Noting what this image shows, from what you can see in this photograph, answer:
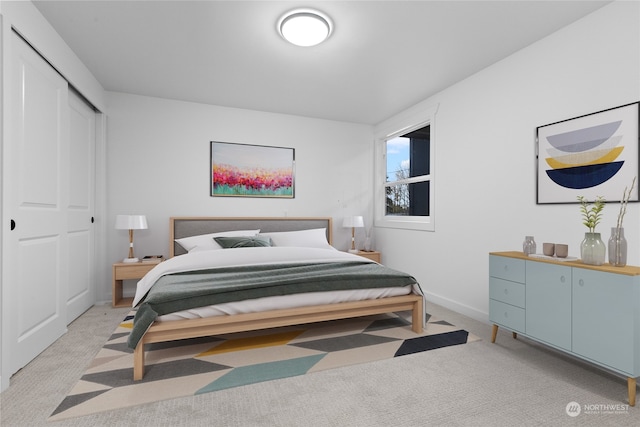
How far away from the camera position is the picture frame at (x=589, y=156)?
85.5 inches

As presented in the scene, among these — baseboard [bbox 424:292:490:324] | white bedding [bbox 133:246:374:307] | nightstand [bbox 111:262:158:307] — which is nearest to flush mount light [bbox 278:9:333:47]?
white bedding [bbox 133:246:374:307]

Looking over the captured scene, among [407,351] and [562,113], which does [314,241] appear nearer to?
[407,351]

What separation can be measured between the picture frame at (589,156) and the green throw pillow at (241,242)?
2.89m

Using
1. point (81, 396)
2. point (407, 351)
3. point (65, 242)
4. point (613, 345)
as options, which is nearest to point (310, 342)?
point (407, 351)

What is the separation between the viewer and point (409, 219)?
15.2 feet

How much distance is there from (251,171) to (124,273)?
2068 mm

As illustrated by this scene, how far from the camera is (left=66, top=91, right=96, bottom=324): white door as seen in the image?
125 inches

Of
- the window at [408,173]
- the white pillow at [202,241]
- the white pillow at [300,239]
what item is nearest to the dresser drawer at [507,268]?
the window at [408,173]

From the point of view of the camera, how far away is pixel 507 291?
2.57 metres

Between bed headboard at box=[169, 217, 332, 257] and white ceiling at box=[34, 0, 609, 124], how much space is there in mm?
1641

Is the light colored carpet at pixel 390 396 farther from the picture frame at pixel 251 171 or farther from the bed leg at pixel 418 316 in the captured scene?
the picture frame at pixel 251 171

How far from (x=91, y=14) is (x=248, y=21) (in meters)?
1.20

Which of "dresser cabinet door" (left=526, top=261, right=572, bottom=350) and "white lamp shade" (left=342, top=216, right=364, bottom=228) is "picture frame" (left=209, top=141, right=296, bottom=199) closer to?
"white lamp shade" (left=342, top=216, right=364, bottom=228)

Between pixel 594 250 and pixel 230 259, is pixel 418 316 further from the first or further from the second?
pixel 230 259
